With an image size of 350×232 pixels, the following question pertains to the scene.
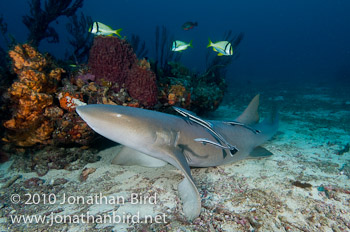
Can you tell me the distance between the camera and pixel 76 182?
339cm

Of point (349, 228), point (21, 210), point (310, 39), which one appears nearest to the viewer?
point (349, 228)

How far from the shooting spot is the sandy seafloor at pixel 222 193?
85.0 inches

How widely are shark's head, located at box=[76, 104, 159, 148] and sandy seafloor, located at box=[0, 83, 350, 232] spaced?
1.03 m

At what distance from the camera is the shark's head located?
2006mm

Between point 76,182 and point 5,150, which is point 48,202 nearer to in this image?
point 76,182

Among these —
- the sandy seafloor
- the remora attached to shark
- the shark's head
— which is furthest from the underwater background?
the shark's head

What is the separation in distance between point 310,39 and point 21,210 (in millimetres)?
207587

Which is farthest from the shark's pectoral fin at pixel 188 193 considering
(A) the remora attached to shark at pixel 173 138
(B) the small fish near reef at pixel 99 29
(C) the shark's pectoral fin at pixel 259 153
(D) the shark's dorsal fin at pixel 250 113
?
(B) the small fish near reef at pixel 99 29

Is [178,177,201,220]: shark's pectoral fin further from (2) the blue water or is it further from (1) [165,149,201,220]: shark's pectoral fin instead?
(2) the blue water

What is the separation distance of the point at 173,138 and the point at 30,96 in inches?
116

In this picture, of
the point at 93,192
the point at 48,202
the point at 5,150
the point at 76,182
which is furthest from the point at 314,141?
the point at 5,150

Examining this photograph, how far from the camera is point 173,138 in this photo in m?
2.71

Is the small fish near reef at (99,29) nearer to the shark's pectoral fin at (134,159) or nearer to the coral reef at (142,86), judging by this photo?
the coral reef at (142,86)

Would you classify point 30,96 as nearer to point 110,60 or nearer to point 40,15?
point 110,60
